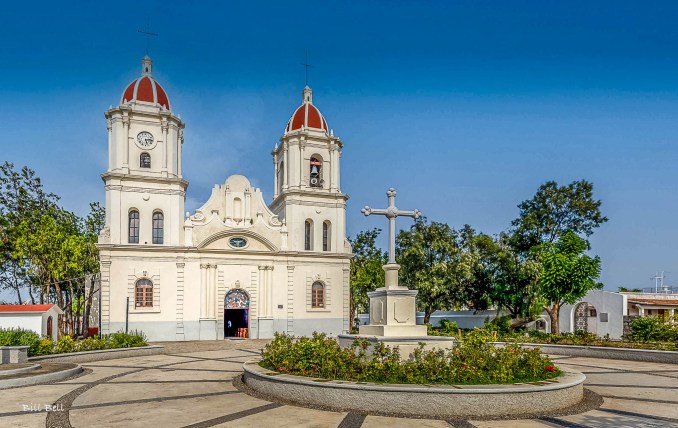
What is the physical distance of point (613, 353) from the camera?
2172 cm

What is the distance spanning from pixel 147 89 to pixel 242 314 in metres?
16.1

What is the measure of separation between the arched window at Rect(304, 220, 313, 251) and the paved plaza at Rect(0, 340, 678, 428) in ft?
62.1

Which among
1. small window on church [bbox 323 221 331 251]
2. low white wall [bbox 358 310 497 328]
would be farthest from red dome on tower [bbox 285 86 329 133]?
low white wall [bbox 358 310 497 328]

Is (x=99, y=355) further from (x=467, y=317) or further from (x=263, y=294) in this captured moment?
(x=467, y=317)

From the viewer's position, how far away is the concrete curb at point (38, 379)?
1412 cm

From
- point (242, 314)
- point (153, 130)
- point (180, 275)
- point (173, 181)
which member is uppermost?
point (153, 130)

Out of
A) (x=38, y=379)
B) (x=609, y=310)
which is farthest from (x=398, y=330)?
(x=609, y=310)

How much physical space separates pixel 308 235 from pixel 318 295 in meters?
4.23

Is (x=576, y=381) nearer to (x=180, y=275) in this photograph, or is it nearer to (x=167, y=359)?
(x=167, y=359)

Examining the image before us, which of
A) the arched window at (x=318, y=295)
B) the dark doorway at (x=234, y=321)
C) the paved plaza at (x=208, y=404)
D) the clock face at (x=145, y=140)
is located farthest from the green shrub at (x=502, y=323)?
the clock face at (x=145, y=140)

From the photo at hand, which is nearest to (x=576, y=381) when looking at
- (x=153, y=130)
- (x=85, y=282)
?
(x=153, y=130)

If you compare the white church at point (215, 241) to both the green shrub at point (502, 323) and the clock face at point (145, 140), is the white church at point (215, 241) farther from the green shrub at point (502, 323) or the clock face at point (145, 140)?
the green shrub at point (502, 323)

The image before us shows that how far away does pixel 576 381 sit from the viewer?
467 inches

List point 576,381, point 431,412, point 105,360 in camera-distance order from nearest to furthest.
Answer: point 431,412 < point 576,381 < point 105,360
